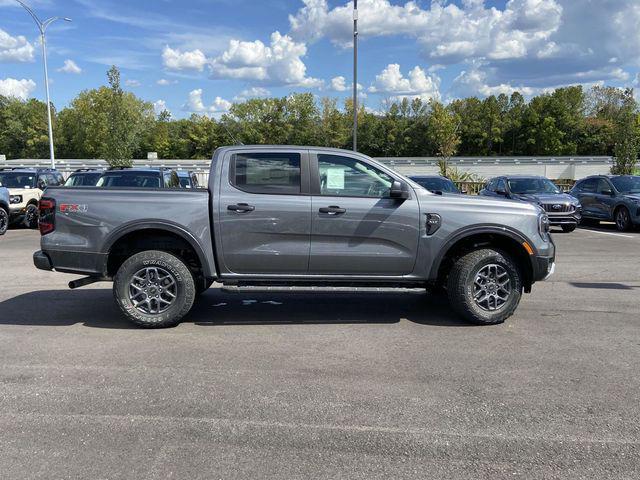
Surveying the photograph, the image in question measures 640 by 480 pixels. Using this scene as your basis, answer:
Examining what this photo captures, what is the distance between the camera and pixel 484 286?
19.9ft

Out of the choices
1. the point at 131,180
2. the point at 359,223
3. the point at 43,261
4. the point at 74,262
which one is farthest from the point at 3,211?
the point at 359,223

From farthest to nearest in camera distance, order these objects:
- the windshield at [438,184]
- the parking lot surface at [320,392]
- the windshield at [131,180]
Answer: the windshield at [438,184] → the windshield at [131,180] → the parking lot surface at [320,392]

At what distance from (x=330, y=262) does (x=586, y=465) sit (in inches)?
127

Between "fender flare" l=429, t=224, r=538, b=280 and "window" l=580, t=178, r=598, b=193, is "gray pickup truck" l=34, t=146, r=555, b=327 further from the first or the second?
"window" l=580, t=178, r=598, b=193

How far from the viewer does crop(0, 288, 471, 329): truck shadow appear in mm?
6348

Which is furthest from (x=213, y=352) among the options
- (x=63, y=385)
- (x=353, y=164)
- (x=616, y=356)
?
(x=616, y=356)

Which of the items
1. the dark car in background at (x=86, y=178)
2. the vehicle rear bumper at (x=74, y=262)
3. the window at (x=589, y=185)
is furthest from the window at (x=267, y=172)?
the window at (x=589, y=185)

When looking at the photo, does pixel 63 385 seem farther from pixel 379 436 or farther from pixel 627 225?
pixel 627 225

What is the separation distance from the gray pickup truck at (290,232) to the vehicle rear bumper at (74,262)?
0.01 m

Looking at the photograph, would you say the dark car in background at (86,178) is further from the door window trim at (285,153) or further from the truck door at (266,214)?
the truck door at (266,214)

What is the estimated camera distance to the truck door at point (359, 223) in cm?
586

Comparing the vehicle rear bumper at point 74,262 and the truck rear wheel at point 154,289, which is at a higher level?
the vehicle rear bumper at point 74,262

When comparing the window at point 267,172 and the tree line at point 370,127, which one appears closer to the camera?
the window at point 267,172

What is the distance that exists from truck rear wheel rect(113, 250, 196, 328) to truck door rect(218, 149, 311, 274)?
0.52 meters
